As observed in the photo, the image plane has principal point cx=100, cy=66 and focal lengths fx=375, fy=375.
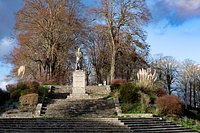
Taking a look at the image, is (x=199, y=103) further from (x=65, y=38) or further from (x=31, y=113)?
(x=31, y=113)

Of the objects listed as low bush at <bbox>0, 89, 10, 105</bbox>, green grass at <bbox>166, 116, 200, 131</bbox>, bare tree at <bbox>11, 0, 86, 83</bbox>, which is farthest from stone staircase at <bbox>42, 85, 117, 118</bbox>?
bare tree at <bbox>11, 0, 86, 83</bbox>

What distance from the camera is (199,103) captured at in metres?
55.9

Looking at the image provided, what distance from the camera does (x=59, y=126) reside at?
60.8 feet

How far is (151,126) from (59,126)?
4.95 meters

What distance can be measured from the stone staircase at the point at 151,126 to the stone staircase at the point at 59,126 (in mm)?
575

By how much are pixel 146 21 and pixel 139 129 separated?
23934 mm

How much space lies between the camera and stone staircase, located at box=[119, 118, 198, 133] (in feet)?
63.3

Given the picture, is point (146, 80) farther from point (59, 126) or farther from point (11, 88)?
point (59, 126)

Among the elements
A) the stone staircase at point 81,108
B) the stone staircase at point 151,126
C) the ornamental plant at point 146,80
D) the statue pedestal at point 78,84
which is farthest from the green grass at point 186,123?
the statue pedestal at point 78,84

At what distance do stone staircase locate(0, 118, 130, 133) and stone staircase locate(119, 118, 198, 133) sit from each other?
1.89 feet

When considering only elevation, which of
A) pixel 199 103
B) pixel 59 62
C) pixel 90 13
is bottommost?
pixel 199 103

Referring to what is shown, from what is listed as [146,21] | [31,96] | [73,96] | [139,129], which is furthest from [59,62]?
[139,129]

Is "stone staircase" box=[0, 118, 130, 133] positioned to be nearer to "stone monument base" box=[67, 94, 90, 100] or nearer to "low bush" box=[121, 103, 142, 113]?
"low bush" box=[121, 103, 142, 113]

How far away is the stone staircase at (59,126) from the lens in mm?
17891
